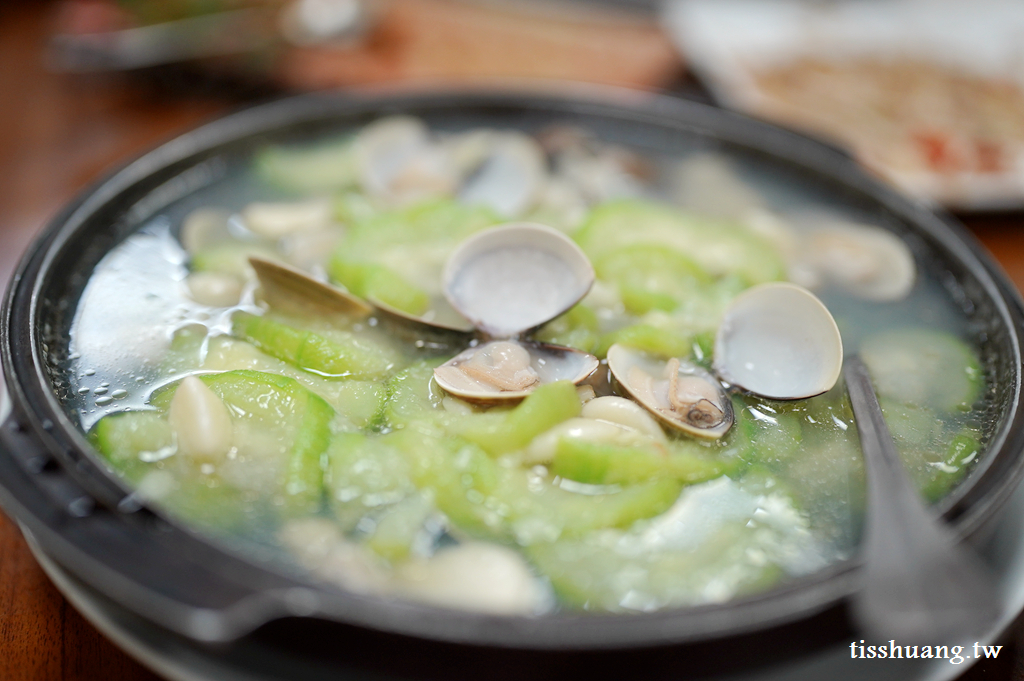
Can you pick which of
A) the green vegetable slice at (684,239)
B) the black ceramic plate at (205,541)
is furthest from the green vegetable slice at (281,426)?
the green vegetable slice at (684,239)

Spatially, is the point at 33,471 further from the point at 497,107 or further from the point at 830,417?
the point at 497,107

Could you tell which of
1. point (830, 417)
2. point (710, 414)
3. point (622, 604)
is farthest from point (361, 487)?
point (830, 417)

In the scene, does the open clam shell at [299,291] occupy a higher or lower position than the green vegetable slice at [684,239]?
lower

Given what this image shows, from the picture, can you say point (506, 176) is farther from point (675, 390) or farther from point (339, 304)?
point (675, 390)

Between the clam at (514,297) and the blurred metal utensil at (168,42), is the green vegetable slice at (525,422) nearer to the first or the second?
the clam at (514,297)

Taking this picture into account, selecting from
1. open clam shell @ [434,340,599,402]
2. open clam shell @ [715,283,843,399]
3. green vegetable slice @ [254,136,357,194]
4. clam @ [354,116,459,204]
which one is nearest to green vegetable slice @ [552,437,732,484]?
open clam shell @ [434,340,599,402]

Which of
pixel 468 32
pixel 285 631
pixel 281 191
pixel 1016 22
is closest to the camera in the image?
pixel 285 631

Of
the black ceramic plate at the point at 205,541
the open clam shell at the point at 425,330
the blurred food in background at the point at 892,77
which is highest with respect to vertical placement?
the blurred food in background at the point at 892,77

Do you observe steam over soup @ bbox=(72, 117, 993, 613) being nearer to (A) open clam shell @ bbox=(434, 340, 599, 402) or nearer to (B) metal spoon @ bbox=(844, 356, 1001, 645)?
(A) open clam shell @ bbox=(434, 340, 599, 402)
